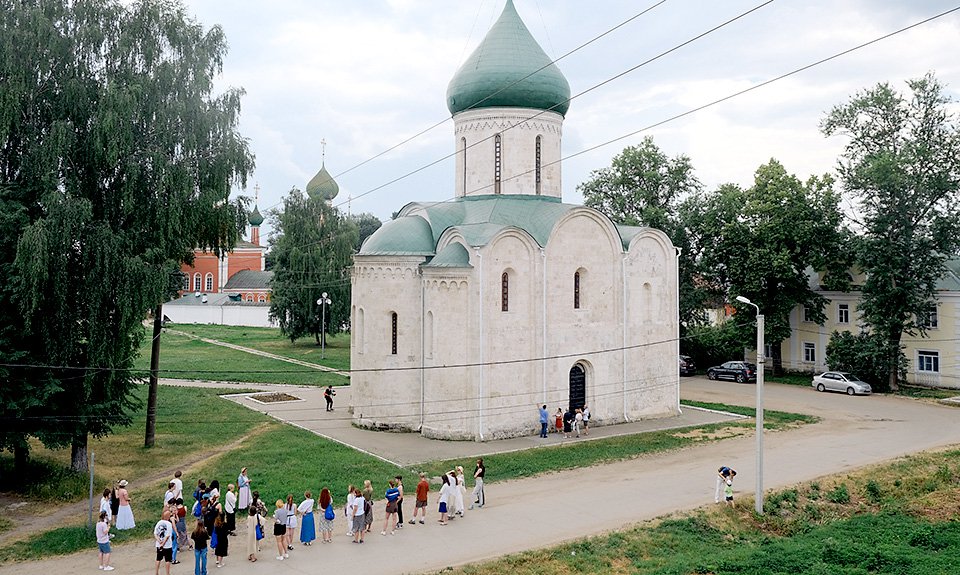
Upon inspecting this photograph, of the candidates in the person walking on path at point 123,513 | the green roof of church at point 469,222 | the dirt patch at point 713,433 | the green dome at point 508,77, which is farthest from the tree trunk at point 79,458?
the dirt patch at point 713,433

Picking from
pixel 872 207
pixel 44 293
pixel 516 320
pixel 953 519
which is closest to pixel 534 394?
pixel 516 320

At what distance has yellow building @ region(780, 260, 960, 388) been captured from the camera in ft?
109

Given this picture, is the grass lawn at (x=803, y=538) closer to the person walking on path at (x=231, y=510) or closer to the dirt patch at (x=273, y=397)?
the person walking on path at (x=231, y=510)

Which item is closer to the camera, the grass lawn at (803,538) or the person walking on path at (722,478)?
the grass lawn at (803,538)

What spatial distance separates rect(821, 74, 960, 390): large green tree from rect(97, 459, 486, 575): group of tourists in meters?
23.2

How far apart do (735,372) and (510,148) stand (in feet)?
60.5

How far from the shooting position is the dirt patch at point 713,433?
24.1m

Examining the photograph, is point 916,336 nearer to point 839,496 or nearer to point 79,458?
point 839,496

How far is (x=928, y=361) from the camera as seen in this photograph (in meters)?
34.2

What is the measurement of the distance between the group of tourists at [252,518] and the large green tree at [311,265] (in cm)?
2898

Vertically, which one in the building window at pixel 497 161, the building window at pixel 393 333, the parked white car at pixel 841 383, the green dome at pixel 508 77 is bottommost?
the parked white car at pixel 841 383

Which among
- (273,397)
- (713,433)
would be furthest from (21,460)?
(713,433)

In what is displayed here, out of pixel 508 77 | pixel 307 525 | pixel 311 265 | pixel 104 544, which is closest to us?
pixel 104 544

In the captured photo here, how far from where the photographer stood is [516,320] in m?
23.9
